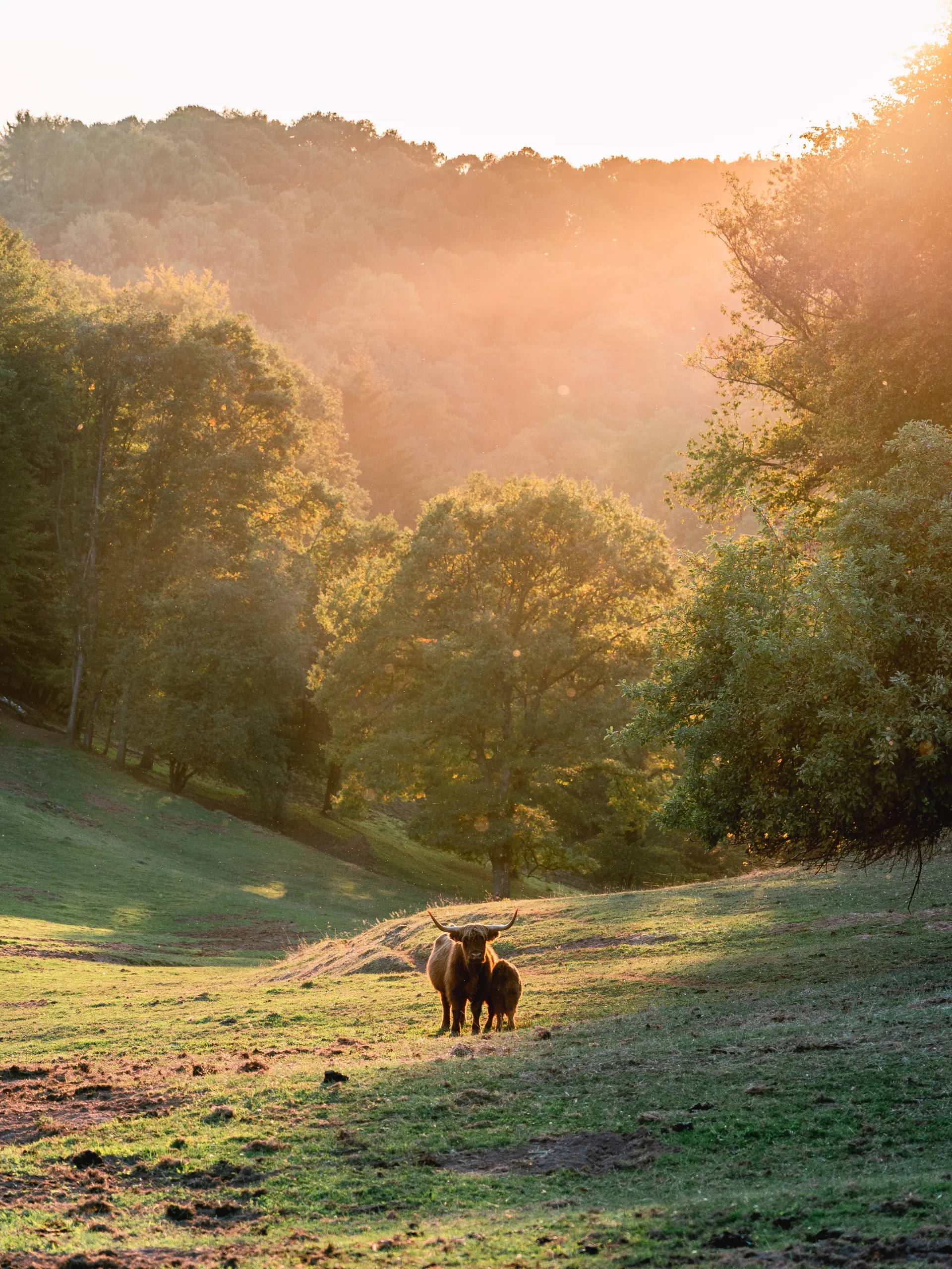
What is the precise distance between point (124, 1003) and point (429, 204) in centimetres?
15453

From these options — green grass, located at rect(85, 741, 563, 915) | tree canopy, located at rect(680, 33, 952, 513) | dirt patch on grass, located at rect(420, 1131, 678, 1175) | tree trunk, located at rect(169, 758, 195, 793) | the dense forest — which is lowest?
green grass, located at rect(85, 741, 563, 915)

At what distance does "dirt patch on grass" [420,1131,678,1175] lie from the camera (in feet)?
28.1

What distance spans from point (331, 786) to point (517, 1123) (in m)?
51.8

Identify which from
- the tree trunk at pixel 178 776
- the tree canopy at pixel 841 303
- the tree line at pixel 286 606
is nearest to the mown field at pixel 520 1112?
the tree canopy at pixel 841 303

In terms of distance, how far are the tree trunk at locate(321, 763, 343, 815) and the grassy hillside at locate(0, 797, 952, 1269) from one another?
4168 centimetres

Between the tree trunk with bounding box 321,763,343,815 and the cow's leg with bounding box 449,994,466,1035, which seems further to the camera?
the tree trunk with bounding box 321,763,343,815

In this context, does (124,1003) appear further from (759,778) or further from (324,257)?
(324,257)

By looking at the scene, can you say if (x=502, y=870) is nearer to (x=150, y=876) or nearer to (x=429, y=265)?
(x=150, y=876)

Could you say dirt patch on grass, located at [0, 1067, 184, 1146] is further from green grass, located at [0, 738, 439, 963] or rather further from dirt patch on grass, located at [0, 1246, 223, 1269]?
green grass, located at [0, 738, 439, 963]

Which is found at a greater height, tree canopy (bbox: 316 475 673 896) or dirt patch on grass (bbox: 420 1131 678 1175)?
tree canopy (bbox: 316 475 673 896)

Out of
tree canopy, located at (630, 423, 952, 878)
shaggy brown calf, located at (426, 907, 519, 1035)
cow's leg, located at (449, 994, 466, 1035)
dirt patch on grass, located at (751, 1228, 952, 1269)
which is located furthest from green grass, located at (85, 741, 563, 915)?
dirt patch on grass, located at (751, 1228, 952, 1269)

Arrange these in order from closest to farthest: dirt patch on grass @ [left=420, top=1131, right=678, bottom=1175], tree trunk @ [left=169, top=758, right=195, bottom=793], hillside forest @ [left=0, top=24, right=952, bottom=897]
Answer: dirt patch on grass @ [left=420, top=1131, right=678, bottom=1175], hillside forest @ [left=0, top=24, right=952, bottom=897], tree trunk @ [left=169, top=758, right=195, bottom=793]

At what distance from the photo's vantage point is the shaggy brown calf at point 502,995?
14.8 m

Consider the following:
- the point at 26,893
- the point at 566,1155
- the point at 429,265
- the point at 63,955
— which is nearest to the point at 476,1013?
the point at 566,1155
